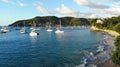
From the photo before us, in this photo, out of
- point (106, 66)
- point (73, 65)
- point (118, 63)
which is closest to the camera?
point (118, 63)

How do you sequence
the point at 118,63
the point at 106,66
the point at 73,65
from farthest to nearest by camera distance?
the point at 73,65, the point at 106,66, the point at 118,63

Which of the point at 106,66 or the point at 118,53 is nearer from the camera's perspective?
the point at 118,53

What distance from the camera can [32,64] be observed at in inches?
2073

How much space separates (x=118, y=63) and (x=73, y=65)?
11937 millimetres

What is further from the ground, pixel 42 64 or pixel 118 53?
pixel 118 53

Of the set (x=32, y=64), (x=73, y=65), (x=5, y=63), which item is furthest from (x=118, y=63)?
(x=5, y=63)

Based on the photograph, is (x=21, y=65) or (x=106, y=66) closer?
(x=106, y=66)

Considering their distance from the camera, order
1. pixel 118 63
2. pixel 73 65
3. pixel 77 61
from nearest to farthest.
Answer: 1. pixel 118 63
2. pixel 73 65
3. pixel 77 61

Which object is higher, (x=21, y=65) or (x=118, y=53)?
(x=118, y=53)

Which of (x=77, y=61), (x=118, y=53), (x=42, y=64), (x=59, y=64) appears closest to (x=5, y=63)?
(x=42, y=64)

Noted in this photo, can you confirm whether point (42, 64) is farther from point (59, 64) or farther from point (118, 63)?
point (118, 63)

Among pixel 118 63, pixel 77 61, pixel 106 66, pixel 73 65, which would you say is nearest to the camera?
pixel 118 63

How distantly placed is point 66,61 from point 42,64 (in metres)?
5.58

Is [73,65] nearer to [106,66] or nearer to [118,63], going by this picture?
[106,66]
